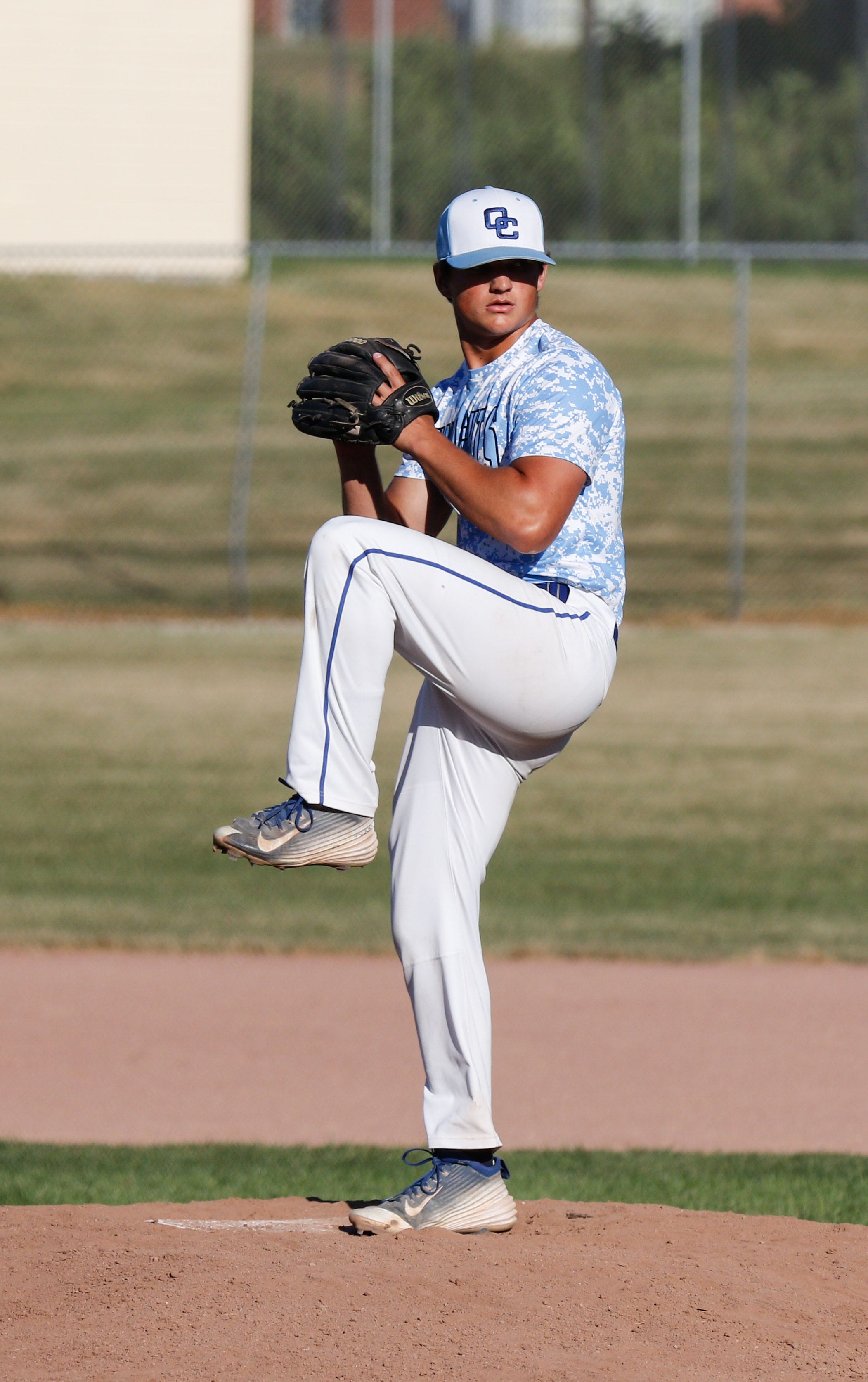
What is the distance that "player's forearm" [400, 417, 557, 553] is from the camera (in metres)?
3.98

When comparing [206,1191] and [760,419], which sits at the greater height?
[760,419]

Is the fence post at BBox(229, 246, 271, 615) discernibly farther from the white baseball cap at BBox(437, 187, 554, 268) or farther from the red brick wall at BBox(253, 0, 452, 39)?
the red brick wall at BBox(253, 0, 452, 39)

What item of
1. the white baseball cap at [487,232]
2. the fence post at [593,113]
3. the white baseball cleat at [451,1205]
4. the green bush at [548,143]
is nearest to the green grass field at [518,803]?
the white baseball cleat at [451,1205]

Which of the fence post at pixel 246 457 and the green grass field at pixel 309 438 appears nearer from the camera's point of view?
the fence post at pixel 246 457

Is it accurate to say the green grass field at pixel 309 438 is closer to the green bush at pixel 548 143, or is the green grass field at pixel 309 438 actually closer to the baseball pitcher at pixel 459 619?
the green bush at pixel 548 143

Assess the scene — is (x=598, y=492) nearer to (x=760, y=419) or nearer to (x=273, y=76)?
(x=760, y=419)

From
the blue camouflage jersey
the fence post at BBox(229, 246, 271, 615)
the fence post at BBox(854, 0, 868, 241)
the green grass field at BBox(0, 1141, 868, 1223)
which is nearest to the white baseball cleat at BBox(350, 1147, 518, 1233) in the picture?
the green grass field at BBox(0, 1141, 868, 1223)

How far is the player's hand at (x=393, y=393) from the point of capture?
4094 mm

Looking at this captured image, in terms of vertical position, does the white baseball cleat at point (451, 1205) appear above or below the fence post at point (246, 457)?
below

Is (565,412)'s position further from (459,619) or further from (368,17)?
(368,17)

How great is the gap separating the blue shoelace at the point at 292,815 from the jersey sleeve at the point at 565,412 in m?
0.85

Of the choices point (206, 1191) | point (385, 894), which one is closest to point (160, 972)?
point (385, 894)

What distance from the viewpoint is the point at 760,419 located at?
978 inches

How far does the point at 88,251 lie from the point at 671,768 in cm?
1008
